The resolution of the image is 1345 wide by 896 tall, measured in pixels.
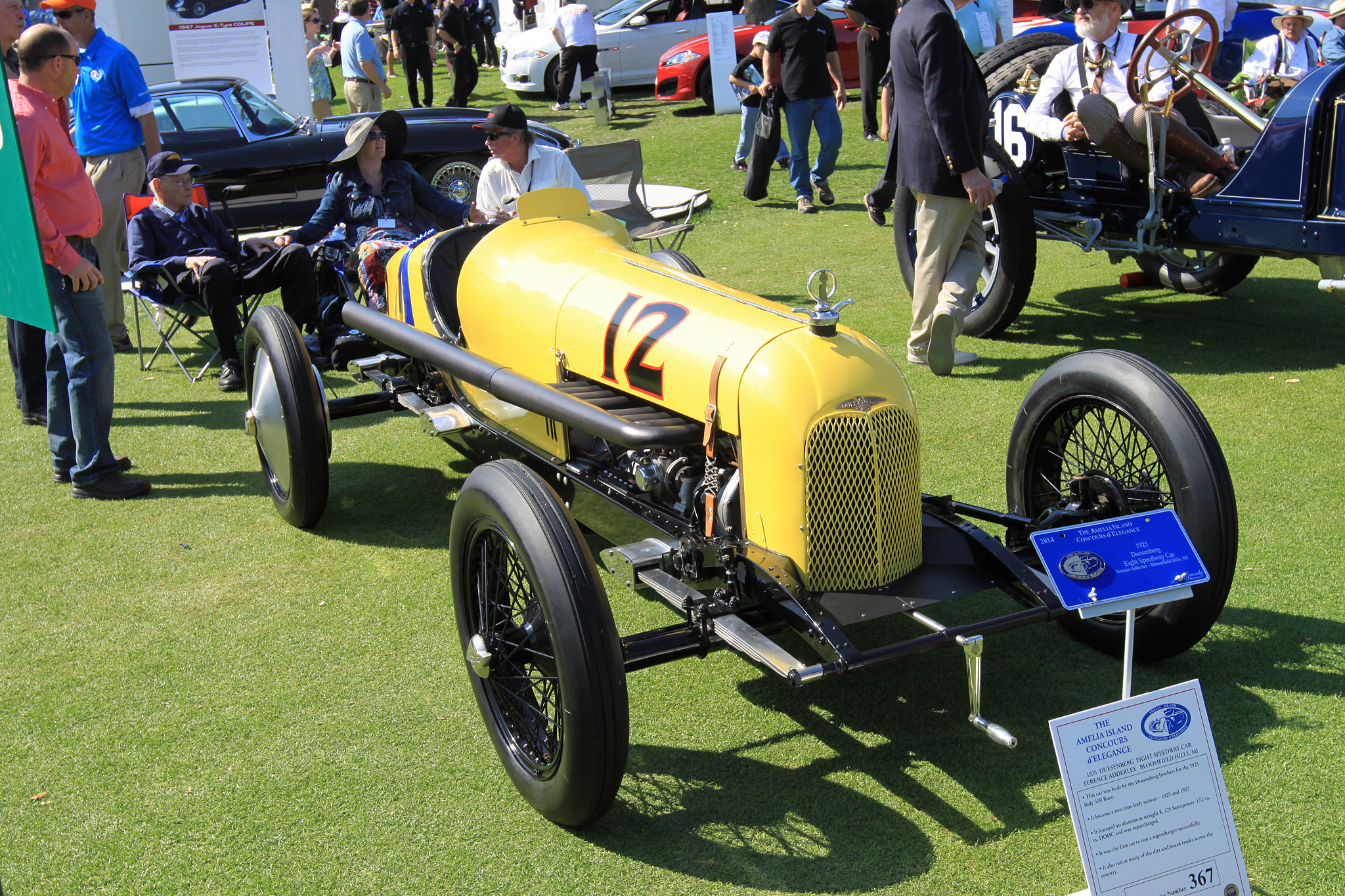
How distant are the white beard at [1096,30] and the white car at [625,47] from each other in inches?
472

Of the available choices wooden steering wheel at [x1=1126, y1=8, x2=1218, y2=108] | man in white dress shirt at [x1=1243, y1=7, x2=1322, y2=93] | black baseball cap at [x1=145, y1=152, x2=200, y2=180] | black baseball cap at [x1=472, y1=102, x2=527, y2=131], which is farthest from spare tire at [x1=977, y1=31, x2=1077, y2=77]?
black baseball cap at [x1=145, y1=152, x2=200, y2=180]

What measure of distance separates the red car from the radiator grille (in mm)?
13863

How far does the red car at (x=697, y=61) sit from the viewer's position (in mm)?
16078

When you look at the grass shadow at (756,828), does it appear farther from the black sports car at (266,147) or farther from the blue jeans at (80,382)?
the black sports car at (266,147)

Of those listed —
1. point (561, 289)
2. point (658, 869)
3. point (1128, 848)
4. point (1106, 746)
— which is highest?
point (561, 289)

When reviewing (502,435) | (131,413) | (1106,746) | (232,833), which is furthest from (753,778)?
(131,413)

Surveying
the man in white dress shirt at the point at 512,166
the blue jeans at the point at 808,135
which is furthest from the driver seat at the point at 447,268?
the blue jeans at the point at 808,135

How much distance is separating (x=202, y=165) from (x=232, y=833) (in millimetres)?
8161

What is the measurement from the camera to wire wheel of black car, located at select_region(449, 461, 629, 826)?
2680mm

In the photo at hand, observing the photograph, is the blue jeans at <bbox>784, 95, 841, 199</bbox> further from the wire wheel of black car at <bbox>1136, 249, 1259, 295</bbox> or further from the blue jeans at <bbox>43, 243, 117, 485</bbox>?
the blue jeans at <bbox>43, 243, 117, 485</bbox>

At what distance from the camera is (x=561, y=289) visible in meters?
4.07

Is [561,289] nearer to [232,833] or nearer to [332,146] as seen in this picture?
[232,833]

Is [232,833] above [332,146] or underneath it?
underneath

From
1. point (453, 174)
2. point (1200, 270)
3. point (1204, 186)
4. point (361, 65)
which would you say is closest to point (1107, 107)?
point (1204, 186)
